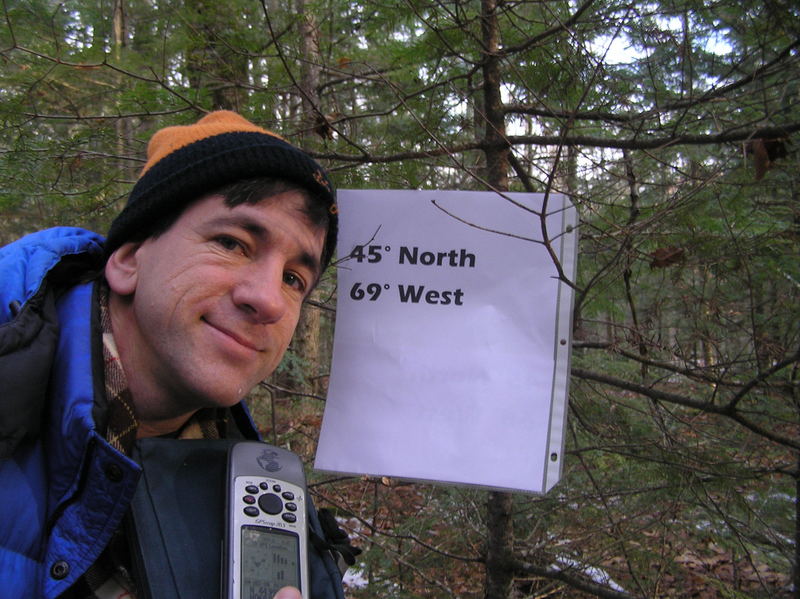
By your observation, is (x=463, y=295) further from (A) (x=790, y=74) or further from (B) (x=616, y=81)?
(A) (x=790, y=74)

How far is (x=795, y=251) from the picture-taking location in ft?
7.18

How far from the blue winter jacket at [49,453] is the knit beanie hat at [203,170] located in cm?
27

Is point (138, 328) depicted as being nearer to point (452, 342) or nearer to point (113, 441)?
point (113, 441)

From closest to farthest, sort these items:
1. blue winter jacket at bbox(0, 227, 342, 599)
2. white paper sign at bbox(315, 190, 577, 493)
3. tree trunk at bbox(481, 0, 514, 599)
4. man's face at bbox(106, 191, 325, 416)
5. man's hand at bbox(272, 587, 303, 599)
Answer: blue winter jacket at bbox(0, 227, 342, 599)
man's hand at bbox(272, 587, 303, 599)
man's face at bbox(106, 191, 325, 416)
white paper sign at bbox(315, 190, 577, 493)
tree trunk at bbox(481, 0, 514, 599)

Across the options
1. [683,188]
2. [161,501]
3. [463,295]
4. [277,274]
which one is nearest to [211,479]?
[161,501]

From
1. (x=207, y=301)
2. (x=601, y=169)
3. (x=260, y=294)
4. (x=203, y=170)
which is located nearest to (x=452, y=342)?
(x=260, y=294)

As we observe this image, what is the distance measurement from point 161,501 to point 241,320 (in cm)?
42

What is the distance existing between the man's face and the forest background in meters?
0.59

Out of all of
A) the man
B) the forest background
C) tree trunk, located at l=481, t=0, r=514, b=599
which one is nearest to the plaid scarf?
the man

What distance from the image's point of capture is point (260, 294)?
4.15 feet

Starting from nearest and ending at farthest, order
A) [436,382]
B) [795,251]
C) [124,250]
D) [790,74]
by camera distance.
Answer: [124,250], [436,382], [790,74], [795,251]

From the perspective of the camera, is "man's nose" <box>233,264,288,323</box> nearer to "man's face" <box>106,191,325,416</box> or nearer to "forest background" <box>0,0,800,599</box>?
"man's face" <box>106,191,325,416</box>

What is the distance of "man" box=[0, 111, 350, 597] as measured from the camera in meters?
1.03

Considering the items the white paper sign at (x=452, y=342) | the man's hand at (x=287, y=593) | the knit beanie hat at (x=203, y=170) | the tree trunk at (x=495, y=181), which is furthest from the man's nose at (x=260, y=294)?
the tree trunk at (x=495, y=181)
